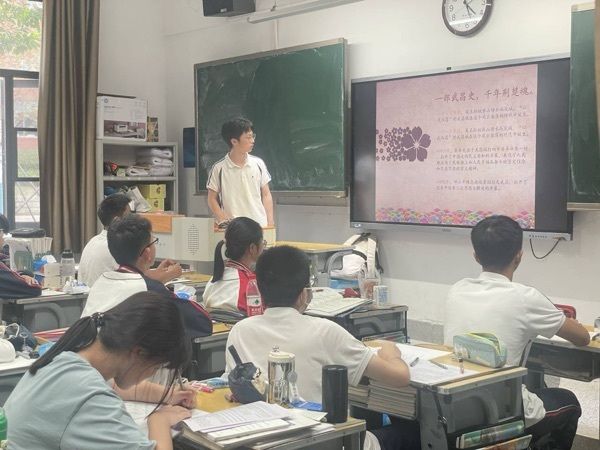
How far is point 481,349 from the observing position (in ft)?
9.39

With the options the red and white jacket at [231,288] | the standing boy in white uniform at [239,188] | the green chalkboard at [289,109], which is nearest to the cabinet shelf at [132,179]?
the green chalkboard at [289,109]

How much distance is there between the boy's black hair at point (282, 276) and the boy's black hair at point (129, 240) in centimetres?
91

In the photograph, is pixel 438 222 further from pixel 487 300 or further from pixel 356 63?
pixel 487 300

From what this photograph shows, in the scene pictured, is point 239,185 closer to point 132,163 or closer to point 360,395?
point 132,163

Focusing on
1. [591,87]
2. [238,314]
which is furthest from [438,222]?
[238,314]

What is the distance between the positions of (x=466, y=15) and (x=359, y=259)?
6.55 ft

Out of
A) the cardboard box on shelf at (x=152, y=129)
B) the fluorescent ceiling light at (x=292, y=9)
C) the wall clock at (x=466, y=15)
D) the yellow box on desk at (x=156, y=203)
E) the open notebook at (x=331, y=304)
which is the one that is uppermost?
the fluorescent ceiling light at (x=292, y=9)

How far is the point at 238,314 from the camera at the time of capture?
13.0ft

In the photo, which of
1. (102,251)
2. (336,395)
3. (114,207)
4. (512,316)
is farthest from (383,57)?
(336,395)

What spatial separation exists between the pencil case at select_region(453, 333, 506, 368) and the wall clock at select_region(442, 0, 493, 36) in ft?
11.5

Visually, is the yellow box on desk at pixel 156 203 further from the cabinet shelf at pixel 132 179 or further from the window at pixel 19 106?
the window at pixel 19 106

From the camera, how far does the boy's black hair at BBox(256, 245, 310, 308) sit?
106 inches

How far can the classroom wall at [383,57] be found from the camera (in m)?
5.51

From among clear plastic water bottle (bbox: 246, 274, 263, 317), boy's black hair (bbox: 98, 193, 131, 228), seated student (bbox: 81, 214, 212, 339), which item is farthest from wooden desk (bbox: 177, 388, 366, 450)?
boy's black hair (bbox: 98, 193, 131, 228)
